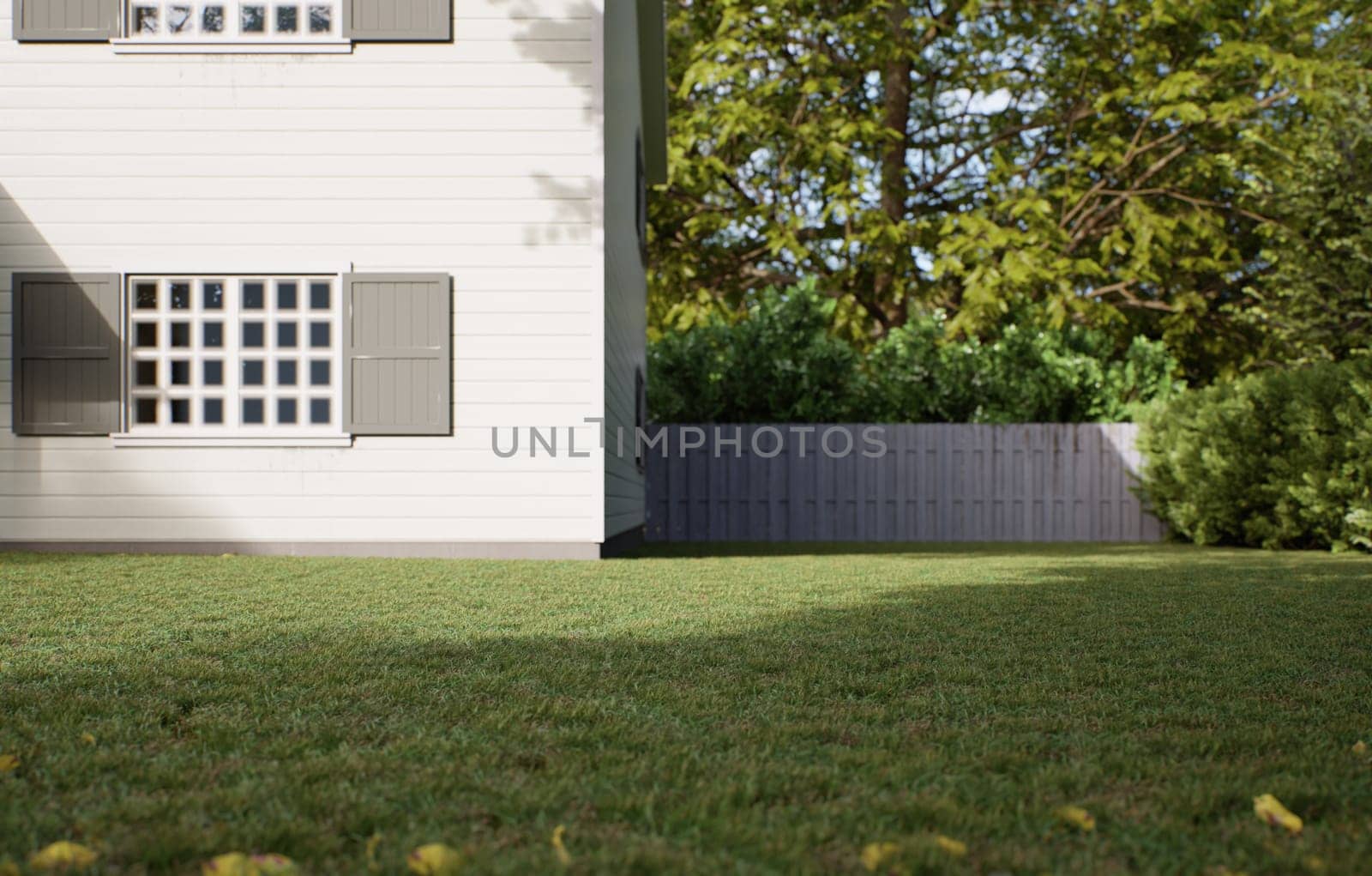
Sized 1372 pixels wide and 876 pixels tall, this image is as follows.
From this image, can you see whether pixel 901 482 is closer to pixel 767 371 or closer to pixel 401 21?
pixel 767 371

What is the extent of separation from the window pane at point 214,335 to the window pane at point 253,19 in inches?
86.0

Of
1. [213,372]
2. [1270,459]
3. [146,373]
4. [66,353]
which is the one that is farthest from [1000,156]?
[66,353]

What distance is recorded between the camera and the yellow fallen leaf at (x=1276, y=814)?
7.53ft

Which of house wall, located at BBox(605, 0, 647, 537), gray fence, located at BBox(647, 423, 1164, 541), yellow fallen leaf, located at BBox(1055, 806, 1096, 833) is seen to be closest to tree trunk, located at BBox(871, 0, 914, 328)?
gray fence, located at BBox(647, 423, 1164, 541)

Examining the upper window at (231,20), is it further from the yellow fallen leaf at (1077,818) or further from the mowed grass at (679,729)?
the yellow fallen leaf at (1077,818)

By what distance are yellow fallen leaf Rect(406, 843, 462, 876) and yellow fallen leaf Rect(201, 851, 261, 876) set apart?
24cm

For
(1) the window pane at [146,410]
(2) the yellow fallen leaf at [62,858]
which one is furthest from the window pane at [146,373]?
(2) the yellow fallen leaf at [62,858]

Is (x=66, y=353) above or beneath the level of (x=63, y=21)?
beneath

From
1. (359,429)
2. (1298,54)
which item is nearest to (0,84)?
(359,429)

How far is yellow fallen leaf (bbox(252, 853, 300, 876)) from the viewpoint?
1.95 m

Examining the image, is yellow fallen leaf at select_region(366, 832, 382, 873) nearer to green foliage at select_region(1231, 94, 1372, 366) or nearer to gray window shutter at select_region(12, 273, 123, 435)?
gray window shutter at select_region(12, 273, 123, 435)

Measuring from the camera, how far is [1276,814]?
7.66 feet

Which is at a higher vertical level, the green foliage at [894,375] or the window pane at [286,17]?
the window pane at [286,17]

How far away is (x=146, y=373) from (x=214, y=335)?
569 millimetres
